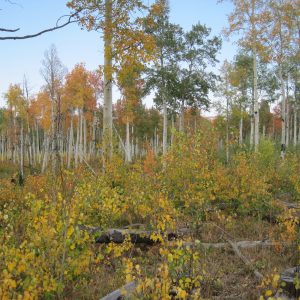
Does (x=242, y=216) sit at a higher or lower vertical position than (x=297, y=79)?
lower

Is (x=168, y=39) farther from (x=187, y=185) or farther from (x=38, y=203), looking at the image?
(x=38, y=203)

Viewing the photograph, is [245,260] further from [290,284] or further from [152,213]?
[152,213]

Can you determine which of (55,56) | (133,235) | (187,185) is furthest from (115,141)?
(55,56)

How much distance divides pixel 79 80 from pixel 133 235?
25456 millimetres

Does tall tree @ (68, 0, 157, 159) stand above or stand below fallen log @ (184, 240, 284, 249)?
above

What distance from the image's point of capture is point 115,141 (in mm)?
9570

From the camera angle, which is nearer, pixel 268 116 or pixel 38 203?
pixel 38 203

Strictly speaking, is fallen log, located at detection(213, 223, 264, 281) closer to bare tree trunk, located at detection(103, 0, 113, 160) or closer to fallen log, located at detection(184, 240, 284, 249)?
fallen log, located at detection(184, 240, 284, 249)

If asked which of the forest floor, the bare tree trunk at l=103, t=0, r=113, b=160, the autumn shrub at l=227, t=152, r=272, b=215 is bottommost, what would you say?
the forest floor

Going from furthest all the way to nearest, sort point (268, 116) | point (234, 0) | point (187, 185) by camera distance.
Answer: point (268, 116), point (234, 0), point (187, 185)

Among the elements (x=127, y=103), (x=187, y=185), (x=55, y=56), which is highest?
(x=55, y=56)

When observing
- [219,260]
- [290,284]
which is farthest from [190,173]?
[290,284]

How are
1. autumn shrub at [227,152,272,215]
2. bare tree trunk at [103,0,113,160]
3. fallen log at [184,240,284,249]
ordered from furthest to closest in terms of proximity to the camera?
bare tree trunk at [103,0,113,160]
autumn shrub at [227,152,272,215]
fallen log at [184,240,284,249]

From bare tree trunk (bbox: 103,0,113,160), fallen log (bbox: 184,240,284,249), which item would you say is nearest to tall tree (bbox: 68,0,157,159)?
bare tree trunk (bbox: 103,0,113,160)
